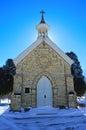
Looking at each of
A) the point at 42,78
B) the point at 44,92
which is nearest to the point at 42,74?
the point at 42,78

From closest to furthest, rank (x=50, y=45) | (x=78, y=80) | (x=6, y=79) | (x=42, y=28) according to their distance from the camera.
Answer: (x=50, y=45), (x=42, y=28), (x=78, y=80), (x=6, y=79)

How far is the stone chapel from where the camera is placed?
1952cm

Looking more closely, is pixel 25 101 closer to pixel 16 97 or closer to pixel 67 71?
pixel 16 97

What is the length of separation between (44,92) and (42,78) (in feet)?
4.94

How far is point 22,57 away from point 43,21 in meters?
7.26

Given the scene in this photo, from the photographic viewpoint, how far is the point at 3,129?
941 centimetres

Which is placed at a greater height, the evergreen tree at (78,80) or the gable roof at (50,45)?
the gable roof at (50,45)

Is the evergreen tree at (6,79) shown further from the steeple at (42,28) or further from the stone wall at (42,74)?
the stone wall at (42,74)

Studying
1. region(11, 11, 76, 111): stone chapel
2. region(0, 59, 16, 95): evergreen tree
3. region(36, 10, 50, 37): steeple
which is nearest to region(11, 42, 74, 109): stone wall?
region(11, 11, 76, 111): stone chapel

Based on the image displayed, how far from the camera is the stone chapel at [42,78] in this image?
1952 cm

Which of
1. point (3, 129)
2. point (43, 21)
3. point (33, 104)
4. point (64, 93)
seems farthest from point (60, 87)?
point (3, 129)

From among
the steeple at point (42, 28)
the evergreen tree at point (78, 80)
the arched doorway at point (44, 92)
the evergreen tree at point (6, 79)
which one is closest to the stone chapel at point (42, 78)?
the arched doorway at point (44, 92)

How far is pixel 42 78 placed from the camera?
2027 cm

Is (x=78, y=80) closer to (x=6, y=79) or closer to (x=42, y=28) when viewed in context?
(x=42, y=28)
